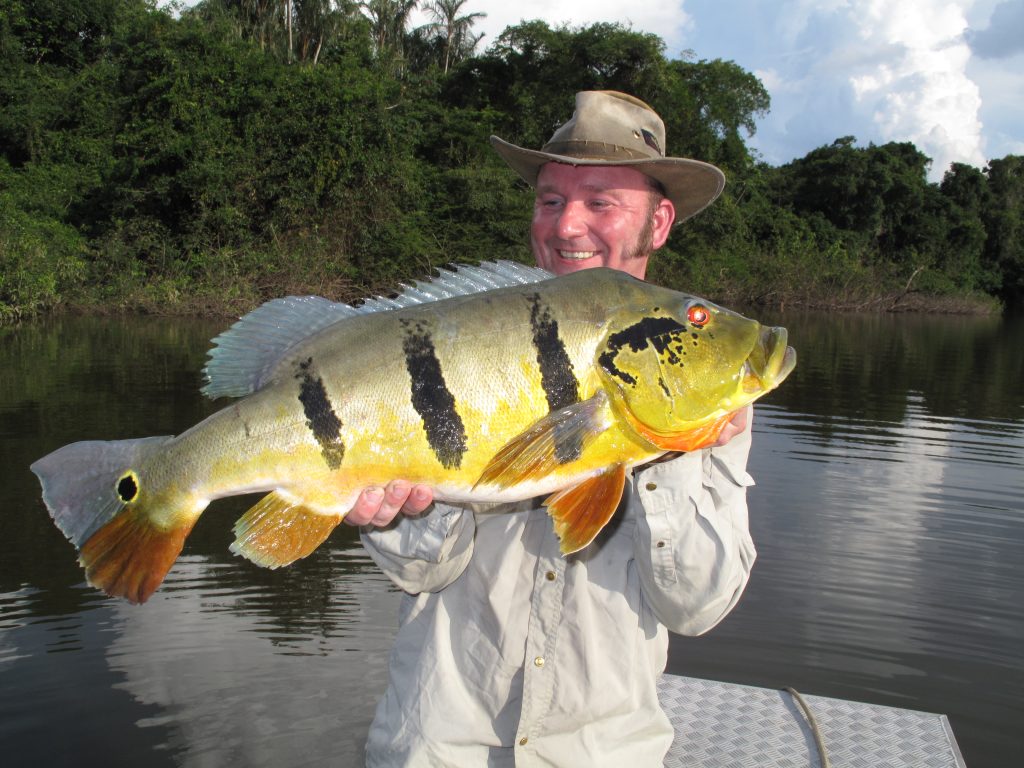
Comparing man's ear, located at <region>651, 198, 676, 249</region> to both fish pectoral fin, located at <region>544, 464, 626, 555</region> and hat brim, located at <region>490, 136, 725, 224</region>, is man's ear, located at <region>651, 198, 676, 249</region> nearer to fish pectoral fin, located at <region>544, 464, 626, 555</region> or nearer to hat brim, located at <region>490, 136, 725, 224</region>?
hat brim, located at <region>490, 136, 725, 224</region>

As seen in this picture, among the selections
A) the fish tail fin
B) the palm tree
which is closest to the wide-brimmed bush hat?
the fish tail fin

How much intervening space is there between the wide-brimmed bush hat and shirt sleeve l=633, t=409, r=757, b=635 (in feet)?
3.49

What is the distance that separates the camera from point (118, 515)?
6.61ft

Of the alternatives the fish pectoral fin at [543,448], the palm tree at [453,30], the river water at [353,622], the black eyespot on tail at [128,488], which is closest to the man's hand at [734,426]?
the fish pectoral fin at [543,448]

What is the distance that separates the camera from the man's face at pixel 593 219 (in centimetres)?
287

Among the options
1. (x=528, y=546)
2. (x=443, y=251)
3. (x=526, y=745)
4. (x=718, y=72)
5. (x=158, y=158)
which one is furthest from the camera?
(x=718, y=72)

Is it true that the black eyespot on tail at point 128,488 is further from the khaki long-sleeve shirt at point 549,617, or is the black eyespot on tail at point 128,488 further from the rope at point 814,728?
the rope at point 814,728

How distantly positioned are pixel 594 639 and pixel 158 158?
2476 cm

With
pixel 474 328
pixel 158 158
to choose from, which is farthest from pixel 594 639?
pixel 158 158

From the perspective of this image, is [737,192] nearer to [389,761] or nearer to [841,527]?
[841,527]

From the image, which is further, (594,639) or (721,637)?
(721,637)

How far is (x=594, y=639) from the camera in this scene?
2326 millimetres

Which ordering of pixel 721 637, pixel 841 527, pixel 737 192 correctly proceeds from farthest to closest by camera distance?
1. pixel 737 192
2. pixel 841 527
3. pixel 721 637

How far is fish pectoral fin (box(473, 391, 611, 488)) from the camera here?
1.91 meters
